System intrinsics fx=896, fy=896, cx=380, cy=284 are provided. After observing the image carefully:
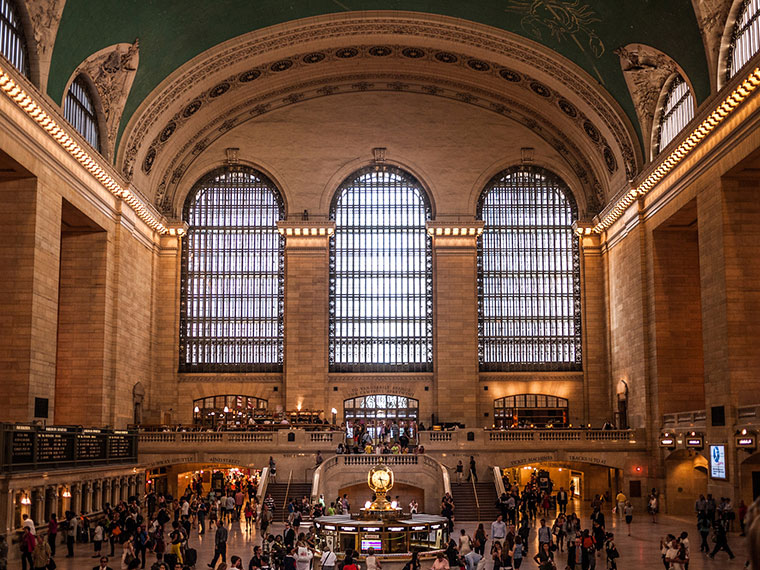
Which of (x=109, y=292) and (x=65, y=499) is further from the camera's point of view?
(x=109, y=292)

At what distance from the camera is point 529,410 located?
147 feet

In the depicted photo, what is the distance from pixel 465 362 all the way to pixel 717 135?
61.9 feet

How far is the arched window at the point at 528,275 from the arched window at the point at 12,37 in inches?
976

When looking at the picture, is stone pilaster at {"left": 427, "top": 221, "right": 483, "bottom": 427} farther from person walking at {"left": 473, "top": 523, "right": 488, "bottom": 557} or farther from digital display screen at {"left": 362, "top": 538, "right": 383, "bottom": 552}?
person walking at {"left": 473, "top": 523, "right": 488, "bottom": 557}

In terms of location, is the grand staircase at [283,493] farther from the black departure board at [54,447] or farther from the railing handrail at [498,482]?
the black departure board at [54,447]

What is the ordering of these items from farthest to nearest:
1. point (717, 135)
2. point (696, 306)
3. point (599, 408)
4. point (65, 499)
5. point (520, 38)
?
point (599, 408) < point (520, 38) < point (696, 306) < point (717, 135) < point (65, 499)

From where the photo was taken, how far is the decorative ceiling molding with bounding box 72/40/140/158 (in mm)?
33219

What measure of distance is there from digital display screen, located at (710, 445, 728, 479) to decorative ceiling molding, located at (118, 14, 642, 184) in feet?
45.6

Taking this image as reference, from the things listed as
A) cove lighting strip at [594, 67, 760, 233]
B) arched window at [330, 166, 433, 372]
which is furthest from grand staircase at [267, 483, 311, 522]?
cove lighting strip at [594, 67, 760, 233]

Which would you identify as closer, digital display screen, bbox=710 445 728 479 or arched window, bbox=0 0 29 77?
arched window, bbox=0 0 29 77

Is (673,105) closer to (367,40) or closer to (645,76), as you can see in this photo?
(645,76)

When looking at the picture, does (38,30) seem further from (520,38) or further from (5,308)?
(520,38)

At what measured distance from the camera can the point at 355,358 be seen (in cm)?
4525

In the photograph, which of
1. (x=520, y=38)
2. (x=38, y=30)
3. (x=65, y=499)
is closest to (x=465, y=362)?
(x=520, y=38)
